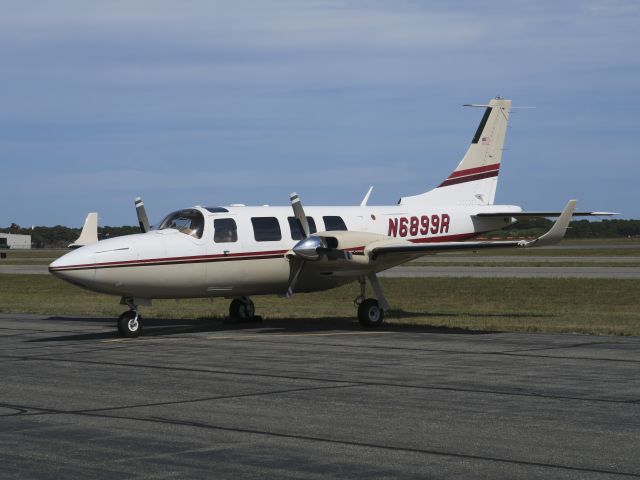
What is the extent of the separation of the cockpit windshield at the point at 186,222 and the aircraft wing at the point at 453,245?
4154mm

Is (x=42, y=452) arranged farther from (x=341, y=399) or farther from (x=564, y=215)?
(x=564, y=215)

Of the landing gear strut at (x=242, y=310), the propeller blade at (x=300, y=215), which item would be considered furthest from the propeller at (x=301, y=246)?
the landing gear strut at (x=242, y=310)

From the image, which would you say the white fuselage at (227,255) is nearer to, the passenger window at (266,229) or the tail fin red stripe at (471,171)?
the passenger window at (266,229)

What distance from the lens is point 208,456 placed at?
9922 mm

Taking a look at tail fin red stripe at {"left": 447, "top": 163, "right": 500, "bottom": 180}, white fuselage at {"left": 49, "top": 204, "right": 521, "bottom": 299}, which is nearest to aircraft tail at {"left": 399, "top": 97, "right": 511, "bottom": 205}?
tail fin red stripe at {"left": 447, "top": 163, "right": 500, "bottom": 180}

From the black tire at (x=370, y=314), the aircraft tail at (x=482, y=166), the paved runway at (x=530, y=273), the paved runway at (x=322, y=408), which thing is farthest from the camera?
the paved runway at (x=530, y=273)

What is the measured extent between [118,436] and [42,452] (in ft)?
3.49

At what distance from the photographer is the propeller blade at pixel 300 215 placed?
24094 millimetres

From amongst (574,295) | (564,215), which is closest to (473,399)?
(564,215)

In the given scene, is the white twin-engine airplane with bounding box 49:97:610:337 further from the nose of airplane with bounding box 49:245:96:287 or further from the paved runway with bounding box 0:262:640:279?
the paved runway with bounding box 0:262:640:279

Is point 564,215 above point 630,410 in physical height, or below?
above

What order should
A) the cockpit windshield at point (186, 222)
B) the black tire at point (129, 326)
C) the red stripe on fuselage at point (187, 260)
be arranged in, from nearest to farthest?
the red stripe on fuselage at point (187, 260), the black tire at point (129, 326), the cockpit windshield at point (186, 222)

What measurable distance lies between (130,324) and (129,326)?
0.06 m

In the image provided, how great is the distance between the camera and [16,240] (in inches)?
6875
